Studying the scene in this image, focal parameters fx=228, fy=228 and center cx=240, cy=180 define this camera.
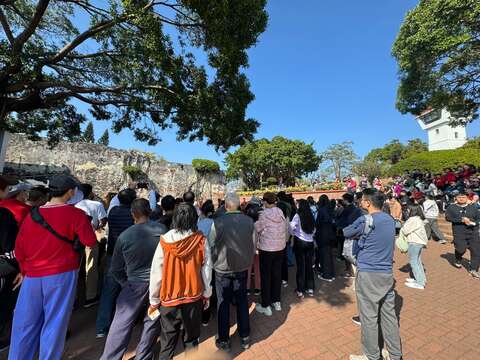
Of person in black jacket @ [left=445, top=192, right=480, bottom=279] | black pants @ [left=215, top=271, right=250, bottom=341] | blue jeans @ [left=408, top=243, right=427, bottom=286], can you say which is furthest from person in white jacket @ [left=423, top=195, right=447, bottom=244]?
black pants @ [left=215, top=271, right=250, bottom=341]

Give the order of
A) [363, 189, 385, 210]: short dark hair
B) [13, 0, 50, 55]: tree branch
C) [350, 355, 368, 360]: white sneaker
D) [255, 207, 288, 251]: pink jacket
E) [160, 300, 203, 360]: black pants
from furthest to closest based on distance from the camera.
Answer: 1. [13, 0, 50, 55]: tree branch
2. [255, 207, 288, 251]: pink jacket
3. [363, 189, 385, 210]: short dark hair
4. [350, 355, 368, 360]: white sneaker
5. [160, 300, 203, 360]: black pants

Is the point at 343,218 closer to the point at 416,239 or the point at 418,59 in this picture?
the point at 416,239

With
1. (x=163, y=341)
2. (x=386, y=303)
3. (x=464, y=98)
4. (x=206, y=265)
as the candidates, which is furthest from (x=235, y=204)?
(x=464, y=98)

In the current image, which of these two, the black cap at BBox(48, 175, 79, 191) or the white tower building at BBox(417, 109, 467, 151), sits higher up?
the white tower building at BBox(417, 109, 467, 151)

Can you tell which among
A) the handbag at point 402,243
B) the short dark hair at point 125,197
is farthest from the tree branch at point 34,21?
the handbag at point 402,243

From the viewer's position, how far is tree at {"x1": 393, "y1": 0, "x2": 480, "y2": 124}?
25.9 feet

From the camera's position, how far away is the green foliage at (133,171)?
58.9 feet

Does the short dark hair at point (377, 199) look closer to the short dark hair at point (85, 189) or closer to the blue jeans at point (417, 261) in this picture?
the blue jeans at point (417, 261)

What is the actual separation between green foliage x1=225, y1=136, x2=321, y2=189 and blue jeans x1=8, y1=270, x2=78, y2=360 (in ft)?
85.7

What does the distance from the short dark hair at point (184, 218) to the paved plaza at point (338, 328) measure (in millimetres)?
1626

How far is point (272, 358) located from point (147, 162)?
19.4 meters

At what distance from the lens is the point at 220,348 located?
279 centimetres

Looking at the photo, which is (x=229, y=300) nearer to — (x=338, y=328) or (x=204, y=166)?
(x=338, y=328)

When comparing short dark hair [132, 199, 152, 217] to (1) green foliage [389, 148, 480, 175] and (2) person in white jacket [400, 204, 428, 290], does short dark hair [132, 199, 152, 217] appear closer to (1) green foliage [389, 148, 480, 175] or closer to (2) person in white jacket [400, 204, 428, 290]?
(2) person in white jacket [400, 204, 428, 290]
